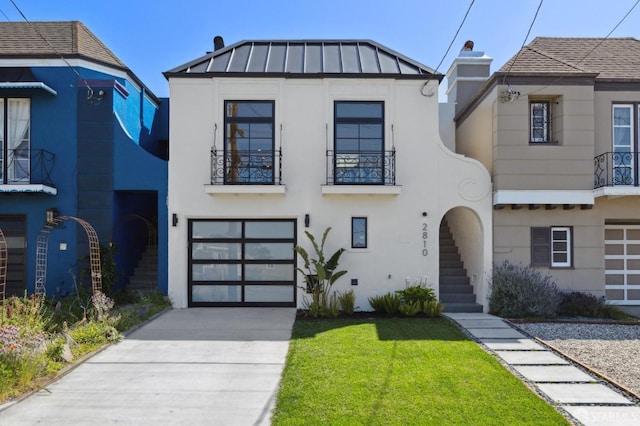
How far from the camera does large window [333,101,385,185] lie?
11.4m

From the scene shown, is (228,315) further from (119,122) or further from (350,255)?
(119,122)

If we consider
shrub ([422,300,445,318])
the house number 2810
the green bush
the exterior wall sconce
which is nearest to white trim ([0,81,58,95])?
the exterior wall sconce

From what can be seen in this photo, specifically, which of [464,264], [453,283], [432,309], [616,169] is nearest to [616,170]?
[616,169]

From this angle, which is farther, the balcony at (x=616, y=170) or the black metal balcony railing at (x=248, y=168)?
the black metal balcony railing at (x=248, y=168)

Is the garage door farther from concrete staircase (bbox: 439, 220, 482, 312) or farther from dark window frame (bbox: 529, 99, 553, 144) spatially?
concrete staircase (bbox: 439, 220, 482, 312)

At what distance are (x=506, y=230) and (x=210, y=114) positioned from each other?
8079 millimetres

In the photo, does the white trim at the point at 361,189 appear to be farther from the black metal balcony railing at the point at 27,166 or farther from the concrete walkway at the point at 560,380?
the black metal balcony railing at the point at 27,166

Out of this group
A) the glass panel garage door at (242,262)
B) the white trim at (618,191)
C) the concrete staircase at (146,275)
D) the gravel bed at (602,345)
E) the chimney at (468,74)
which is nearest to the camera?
the gravel bed at (602,345)

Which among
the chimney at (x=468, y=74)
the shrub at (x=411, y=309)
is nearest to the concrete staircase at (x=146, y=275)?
the shrub at (x=411, y=309)

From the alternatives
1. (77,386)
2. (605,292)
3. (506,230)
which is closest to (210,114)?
(77,386)

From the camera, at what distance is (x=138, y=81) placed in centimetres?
1355

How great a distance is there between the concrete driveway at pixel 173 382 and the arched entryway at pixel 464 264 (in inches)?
198

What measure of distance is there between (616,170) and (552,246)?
2555 mm

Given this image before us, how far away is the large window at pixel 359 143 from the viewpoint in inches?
450
